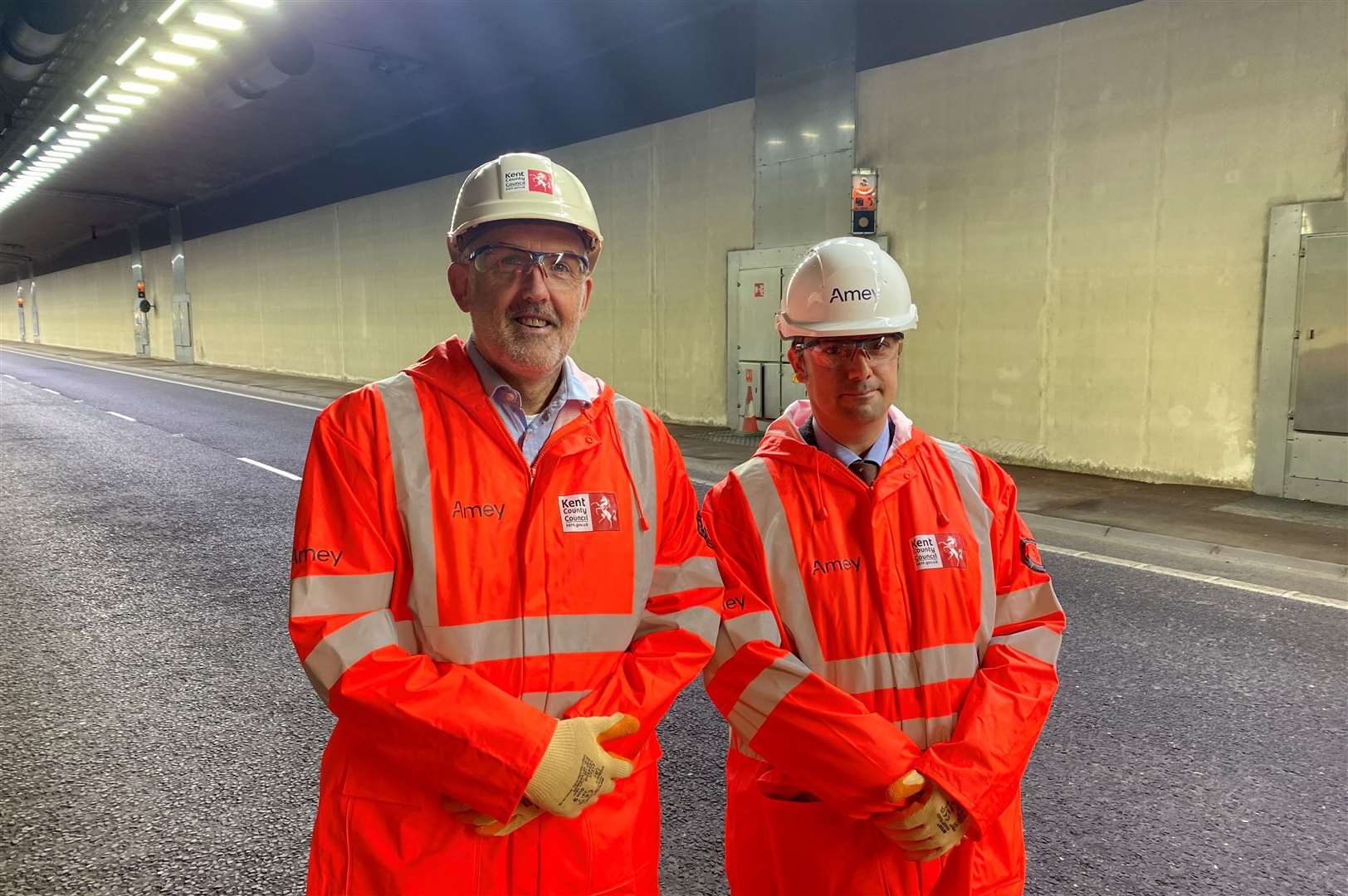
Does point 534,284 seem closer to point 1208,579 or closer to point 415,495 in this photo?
point 415,495

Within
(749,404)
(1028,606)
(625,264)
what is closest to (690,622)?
(1028,606)

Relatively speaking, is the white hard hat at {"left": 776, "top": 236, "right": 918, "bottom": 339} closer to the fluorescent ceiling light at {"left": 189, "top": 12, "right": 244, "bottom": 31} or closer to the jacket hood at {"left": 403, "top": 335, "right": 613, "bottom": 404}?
the jacket hood at {"left": 403, "top": 335, "right": 613, "bottom": 404}

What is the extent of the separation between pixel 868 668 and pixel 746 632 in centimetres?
26

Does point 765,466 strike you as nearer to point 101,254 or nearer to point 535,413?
point 535,413

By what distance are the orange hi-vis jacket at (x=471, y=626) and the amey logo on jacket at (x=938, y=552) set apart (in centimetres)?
44

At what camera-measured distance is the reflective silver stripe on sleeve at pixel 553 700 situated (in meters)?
1.83

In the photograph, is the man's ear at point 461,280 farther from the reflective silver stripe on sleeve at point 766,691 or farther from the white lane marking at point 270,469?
the white lane marking at point 270,469

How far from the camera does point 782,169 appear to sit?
1268cm

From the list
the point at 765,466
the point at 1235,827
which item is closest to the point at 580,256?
the point at 765,466

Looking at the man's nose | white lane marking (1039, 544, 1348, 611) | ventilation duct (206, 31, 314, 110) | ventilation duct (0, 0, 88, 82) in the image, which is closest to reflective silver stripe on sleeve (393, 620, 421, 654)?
the man's nose

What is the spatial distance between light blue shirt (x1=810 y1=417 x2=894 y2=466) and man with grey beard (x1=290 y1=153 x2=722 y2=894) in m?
Answer: 0.36

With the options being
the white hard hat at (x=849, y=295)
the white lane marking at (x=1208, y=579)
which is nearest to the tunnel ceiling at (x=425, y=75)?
the white lane marking at (x=1208, y=579)

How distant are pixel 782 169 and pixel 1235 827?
10714 millimetres

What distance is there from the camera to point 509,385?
205cm
